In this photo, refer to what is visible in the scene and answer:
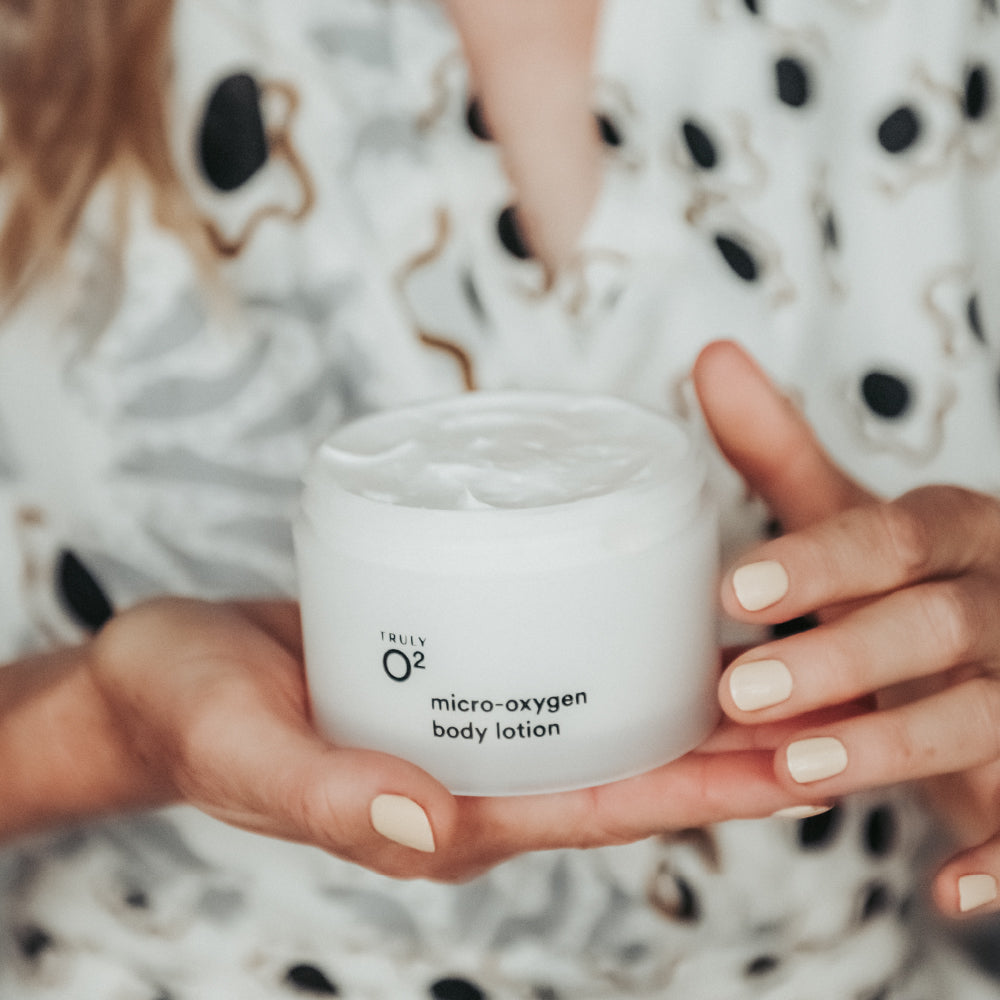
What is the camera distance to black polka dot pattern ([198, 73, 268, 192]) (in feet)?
2.31

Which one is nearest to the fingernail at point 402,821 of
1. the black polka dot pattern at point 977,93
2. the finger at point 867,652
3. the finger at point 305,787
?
the finger at point 305,787

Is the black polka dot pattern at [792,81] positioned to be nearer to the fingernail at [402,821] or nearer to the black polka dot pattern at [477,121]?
the black polka dot pattern at [477,121]

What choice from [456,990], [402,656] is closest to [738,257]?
[402,656]

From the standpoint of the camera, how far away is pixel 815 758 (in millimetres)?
501

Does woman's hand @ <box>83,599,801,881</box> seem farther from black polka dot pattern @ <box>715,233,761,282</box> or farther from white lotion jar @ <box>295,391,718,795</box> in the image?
black polka dot pattern @ <box>715,233,761,282</box>

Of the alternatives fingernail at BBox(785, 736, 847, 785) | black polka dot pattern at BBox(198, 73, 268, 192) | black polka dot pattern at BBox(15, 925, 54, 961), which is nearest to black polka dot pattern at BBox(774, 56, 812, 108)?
black polka dot pattern at BBox(198, 73, 268, 192)

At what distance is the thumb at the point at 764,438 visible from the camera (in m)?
0.62

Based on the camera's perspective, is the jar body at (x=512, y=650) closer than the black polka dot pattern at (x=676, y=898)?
Yes

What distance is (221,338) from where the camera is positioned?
2.36 ft

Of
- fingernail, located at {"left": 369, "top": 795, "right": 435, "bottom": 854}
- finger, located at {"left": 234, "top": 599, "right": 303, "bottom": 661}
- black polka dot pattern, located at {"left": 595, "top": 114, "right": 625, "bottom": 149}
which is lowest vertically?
finger, located at {"left": 234, "top": 599, "right": 303, "bottom": 661}

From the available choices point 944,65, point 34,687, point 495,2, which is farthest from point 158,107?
point 944,65

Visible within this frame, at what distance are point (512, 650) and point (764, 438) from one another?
221mm

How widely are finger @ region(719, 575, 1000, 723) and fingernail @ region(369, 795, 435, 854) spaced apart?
14cm

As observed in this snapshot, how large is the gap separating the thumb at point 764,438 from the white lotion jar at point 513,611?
0.06 meters
